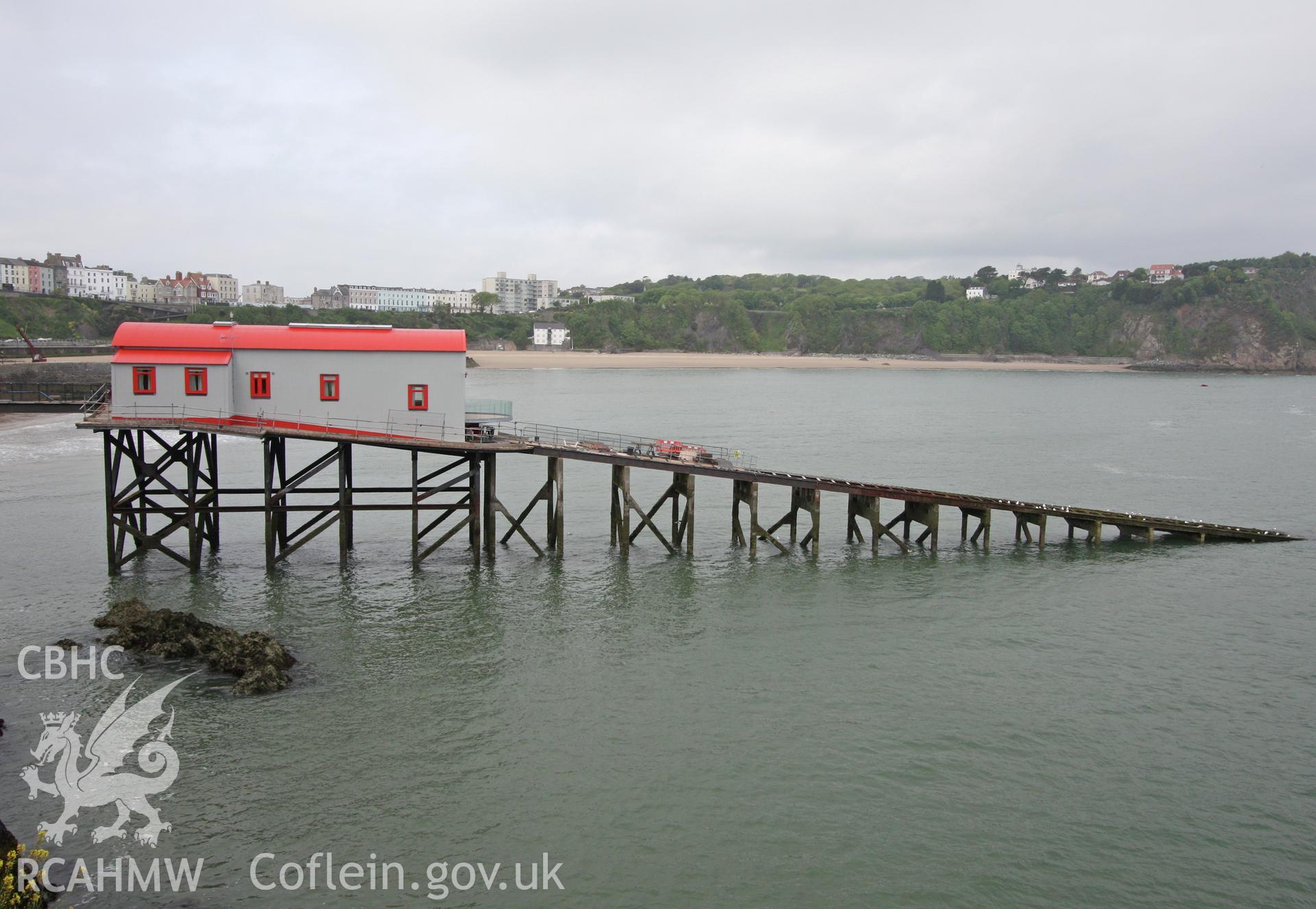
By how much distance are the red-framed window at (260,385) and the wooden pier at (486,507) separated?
1.25 metres

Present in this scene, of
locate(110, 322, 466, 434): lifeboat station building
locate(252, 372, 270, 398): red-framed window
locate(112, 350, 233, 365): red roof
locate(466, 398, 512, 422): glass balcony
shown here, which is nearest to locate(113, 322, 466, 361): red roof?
locate(110, 322, 466, 434): lifeboat station building

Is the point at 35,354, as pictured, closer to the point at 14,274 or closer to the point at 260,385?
the point at 260,385

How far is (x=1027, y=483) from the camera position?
5794cm

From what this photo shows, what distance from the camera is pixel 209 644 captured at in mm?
24844

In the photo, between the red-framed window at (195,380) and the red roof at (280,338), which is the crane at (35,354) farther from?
the red-framed window at (195,380)

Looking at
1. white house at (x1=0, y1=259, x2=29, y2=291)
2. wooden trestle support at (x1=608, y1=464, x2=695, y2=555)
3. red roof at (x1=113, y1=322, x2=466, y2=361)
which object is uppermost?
white house at (x1=0, y1=259, x2=29, y2=291)

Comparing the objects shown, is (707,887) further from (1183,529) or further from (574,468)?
(574,468)

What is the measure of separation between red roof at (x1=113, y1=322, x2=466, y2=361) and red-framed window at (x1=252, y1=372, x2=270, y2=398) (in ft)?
3.22

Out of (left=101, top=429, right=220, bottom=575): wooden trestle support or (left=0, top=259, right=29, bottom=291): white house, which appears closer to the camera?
(left=101, top=429, right=220, bottom=575): wooden trestle support

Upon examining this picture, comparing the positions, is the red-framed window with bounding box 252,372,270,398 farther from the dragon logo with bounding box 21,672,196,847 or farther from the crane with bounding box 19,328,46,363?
the crane with bounding box 19,328,46,363

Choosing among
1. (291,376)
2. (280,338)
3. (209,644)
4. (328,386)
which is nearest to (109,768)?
(209,644)

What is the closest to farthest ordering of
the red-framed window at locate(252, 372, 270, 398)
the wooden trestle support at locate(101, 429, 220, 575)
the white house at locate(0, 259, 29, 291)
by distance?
the wooden trestle support at locate(101, 429, 220, 575) < the red-framed window at locate(252, 372, 270, 398) < the white house at locate(0, 259, 29, 291)

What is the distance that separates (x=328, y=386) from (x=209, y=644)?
11807mm

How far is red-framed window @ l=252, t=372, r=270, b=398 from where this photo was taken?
3359 cm
